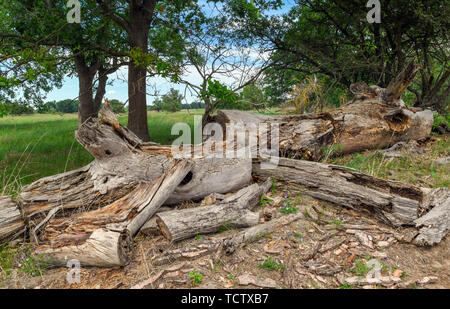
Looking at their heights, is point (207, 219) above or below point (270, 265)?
above

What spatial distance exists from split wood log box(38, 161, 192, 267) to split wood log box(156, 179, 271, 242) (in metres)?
0.29

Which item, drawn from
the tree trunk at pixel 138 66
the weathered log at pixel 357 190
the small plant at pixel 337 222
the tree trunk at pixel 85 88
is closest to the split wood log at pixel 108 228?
the weathered log at pixel 357 190

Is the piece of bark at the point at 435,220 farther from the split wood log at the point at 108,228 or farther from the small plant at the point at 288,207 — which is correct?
the split wood log at the point at 108,228

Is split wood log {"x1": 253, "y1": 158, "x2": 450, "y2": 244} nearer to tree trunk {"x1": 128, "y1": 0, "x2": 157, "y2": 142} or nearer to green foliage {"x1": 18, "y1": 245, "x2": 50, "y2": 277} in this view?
green foliage {"x1": 18, "y1": 245, "x2": 50, "y2": 277}

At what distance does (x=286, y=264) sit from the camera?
2949mm

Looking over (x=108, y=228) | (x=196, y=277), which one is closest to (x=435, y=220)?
(x=196, y=277)

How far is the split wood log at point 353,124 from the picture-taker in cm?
574

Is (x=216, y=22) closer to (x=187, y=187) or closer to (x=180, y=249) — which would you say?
(x=187, y=187)

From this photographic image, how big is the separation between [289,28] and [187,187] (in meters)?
7.39

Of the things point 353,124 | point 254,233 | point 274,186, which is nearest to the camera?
point 254,233

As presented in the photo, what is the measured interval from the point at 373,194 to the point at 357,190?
22 cm

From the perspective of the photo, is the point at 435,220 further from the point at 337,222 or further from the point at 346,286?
the point at 346,286

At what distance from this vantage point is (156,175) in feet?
13.8

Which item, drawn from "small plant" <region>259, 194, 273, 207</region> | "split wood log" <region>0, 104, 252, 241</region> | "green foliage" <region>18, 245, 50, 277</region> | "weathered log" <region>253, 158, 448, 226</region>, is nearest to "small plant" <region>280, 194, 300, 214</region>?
"small plant" <region>259, 194, 273, 207</region>
